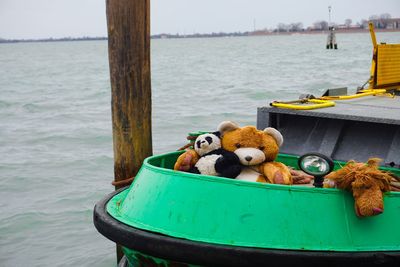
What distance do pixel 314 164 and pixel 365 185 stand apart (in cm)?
36

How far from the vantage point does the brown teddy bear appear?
473 centimetres

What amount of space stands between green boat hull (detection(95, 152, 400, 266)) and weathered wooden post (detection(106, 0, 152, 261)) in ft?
4.74

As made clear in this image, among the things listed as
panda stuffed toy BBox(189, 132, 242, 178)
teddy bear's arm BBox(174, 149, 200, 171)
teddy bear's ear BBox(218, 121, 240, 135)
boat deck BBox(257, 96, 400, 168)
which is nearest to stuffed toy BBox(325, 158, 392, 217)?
panda stuffed toy BBox(189, 132, 242, 178)

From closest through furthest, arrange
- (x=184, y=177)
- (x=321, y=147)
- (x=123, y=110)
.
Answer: (x=184, y=177) < (x=123, y=110) < (x=321, y=147)

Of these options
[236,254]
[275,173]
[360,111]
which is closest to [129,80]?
[275,173]

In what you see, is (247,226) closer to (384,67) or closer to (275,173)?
(275,173)

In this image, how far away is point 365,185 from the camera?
4.42 metres

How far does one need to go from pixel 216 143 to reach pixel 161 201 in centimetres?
59

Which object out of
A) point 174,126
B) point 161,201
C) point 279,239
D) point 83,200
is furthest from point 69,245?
point 174,126

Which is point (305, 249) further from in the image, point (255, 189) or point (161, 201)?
point (161, 201)

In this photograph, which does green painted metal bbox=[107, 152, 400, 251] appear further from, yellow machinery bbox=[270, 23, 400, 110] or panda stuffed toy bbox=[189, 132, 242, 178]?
yellow machinery bbox=[270, 23, 400, 110]

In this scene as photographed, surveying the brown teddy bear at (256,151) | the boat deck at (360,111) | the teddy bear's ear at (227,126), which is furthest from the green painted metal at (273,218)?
the boat deck at (360,111)

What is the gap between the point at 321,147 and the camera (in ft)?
21.2

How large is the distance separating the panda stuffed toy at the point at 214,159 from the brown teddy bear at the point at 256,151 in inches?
2.0
